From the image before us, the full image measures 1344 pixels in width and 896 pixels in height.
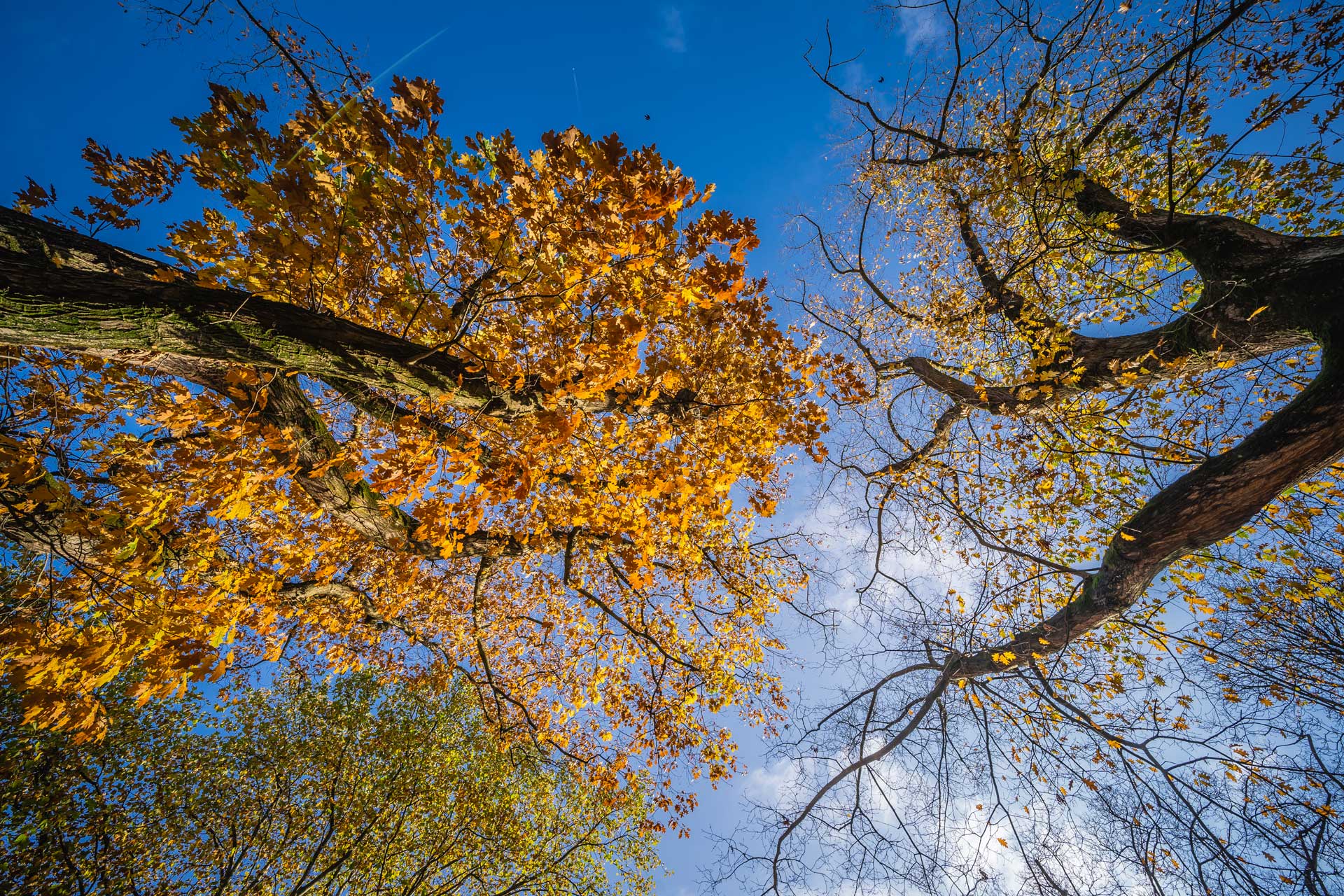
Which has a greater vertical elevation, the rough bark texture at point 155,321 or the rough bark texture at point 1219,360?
the rough bark texture at point 1219,360

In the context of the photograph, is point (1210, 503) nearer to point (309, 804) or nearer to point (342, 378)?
point (342, 378)

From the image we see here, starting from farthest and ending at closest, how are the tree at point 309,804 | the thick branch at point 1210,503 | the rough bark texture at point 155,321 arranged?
the tree at point 309,804 < the thick branch at point 1210,503 < the rough bark texture at point 155,321

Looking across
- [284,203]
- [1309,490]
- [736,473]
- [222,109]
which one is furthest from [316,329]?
[1309,490]

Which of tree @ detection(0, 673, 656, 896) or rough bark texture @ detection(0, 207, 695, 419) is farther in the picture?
tree @ detection(0, 673, 656, 896)

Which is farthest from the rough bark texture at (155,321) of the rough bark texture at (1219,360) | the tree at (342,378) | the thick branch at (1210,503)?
the thick branch at (1210,503)

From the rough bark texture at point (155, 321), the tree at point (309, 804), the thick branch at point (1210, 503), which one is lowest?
the tree at point (309, 804)

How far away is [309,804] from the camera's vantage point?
28.1ft

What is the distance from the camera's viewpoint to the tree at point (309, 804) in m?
7.14

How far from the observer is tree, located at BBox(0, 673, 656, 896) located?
23.4 ft

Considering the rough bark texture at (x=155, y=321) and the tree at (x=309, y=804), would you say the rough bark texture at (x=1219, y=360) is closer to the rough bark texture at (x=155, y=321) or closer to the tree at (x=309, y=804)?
the rough bark texture at (x=155, y=321)

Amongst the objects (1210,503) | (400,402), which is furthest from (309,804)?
(1210,503)

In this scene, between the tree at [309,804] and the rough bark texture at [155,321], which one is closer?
the rough bark texture at [155,321]

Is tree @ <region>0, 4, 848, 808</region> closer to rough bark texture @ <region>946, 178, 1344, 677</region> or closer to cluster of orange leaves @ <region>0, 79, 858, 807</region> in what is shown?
cluster of orange leaves @ <region>0, 79, 858, 807</region>

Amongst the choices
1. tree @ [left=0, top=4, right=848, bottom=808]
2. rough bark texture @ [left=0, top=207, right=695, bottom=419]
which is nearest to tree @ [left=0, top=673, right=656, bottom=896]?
tree @ [left=0, top=4, right=848, bottom=808]
